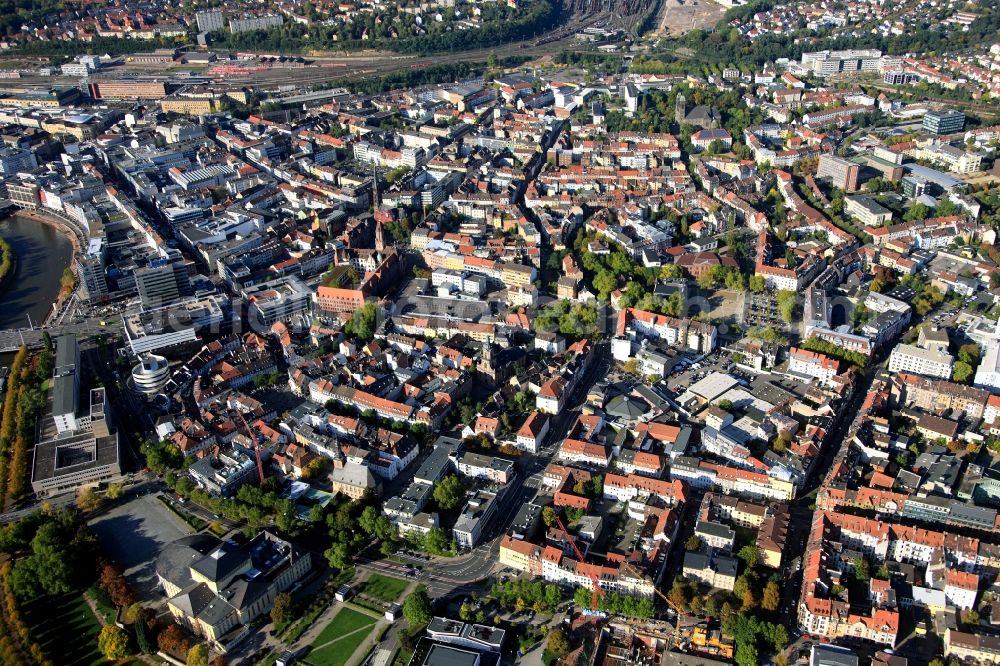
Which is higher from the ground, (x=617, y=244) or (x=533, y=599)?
(x=617, y=244)

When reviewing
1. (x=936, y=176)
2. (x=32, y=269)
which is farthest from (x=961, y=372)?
(x=32, y=269)

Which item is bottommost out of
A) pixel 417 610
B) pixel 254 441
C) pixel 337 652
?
pixel 337 652

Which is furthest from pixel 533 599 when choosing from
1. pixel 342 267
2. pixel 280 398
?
pixel 342 267

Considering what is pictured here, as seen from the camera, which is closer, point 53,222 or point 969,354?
point 969,354

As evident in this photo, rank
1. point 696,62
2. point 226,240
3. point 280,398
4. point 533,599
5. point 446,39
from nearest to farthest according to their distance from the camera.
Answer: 1. point 533,599
2. point 280,398
3. point 226,240
4. point 696,62
5. point 446,39

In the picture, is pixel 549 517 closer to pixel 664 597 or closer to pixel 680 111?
pixel 664 597

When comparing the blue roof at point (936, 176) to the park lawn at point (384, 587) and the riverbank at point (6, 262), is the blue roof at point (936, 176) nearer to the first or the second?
the park lawn at point (384, 587)

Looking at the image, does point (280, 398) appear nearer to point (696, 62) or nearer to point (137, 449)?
point (137, 449)
